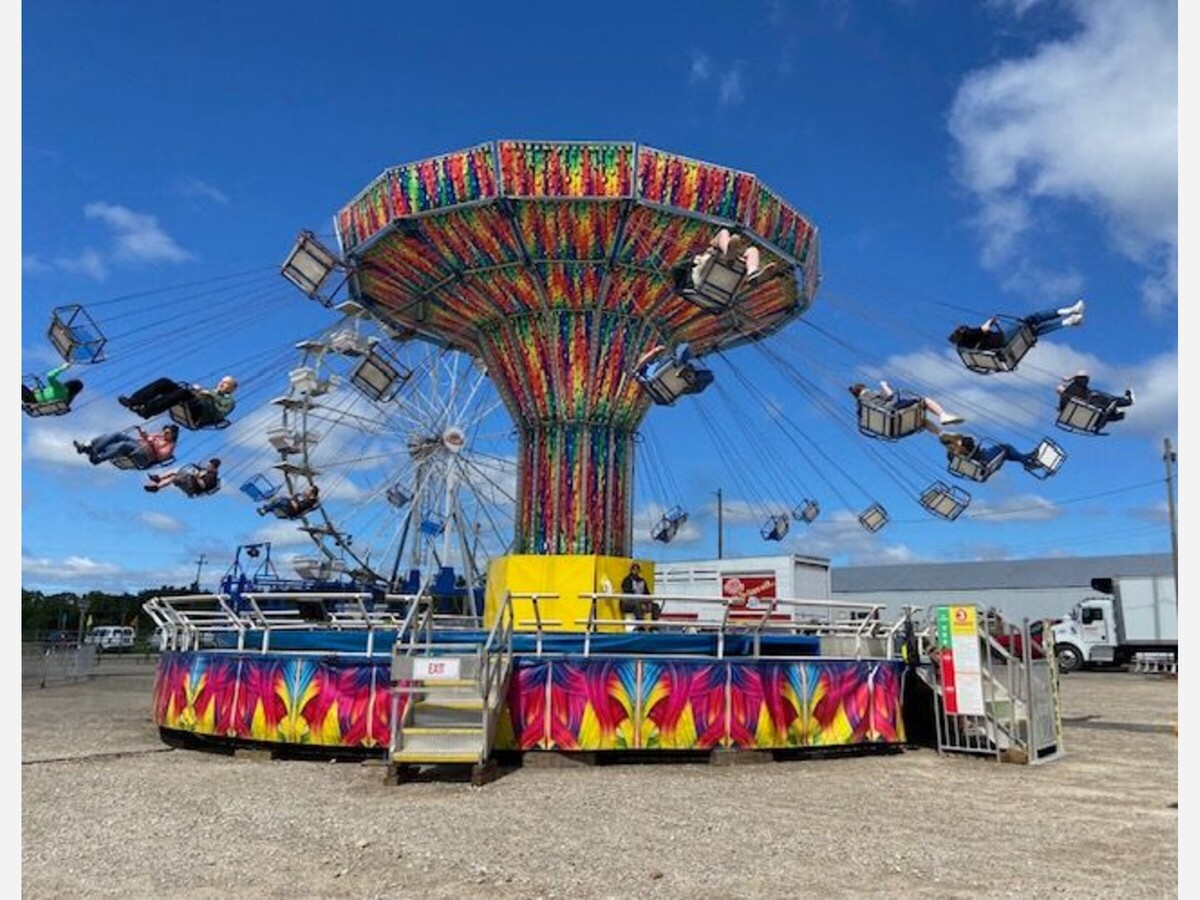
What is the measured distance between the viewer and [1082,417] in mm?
15477

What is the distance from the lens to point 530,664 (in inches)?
466

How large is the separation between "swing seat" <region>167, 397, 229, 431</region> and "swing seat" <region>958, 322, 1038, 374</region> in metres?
12.7

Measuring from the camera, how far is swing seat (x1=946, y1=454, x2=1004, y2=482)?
54.9ft

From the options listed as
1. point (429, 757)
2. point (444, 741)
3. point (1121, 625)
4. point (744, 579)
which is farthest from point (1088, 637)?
point (429, 757)

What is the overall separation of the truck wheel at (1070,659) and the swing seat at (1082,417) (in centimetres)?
2809

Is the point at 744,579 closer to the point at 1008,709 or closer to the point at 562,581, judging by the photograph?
the point at 562,581

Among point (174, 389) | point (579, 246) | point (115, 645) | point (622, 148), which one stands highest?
point (622, 148)

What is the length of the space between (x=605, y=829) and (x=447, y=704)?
3.50 metres

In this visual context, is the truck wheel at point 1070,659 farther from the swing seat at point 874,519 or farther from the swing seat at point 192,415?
the swing seat at point 192,415

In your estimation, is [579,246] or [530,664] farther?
[579,246]

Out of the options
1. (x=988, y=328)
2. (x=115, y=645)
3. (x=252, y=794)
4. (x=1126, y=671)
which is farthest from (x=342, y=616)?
(x=115, y=645)

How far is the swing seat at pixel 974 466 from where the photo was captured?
16.7 m

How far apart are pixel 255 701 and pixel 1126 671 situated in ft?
123

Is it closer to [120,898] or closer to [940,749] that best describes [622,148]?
[940,749]
